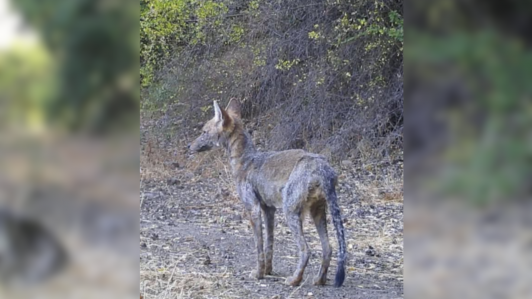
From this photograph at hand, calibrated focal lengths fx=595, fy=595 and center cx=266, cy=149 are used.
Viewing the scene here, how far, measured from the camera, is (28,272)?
4.58 feet

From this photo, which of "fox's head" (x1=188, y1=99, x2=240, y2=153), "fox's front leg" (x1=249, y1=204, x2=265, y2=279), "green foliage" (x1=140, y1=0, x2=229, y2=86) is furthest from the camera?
"green foliage" (x1=140, y1=0, x2=229, y2=86)

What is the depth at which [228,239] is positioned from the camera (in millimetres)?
6469

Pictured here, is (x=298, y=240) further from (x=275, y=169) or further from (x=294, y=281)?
(x=275, y=169)

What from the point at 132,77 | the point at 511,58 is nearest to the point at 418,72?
the point at 511,58

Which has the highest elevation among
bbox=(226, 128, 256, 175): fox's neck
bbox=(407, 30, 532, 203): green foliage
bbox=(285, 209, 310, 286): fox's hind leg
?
bbox=(226, 128, 256, 175): fox's neck

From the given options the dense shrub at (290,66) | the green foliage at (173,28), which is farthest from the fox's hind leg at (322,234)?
the green foliage at (173,28)

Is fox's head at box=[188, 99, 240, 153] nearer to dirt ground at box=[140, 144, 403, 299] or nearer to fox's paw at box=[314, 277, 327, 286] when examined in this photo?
dirt ground at box=[140, 144, 403, 299]

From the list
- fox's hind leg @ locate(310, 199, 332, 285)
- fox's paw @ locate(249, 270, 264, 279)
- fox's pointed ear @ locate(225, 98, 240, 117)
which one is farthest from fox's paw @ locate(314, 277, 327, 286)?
fox's pointed ear @ locate(225, 98, 240, 117)

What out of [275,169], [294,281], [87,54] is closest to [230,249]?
[294,281]

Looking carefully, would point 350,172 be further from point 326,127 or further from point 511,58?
point 511,58

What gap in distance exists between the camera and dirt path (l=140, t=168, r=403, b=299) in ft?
14.6

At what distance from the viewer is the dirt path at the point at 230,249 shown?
14.6ft

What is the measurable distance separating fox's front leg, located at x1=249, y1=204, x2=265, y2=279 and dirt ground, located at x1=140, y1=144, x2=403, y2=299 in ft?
0.26

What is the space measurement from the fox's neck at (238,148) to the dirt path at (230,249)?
94 centimetres
